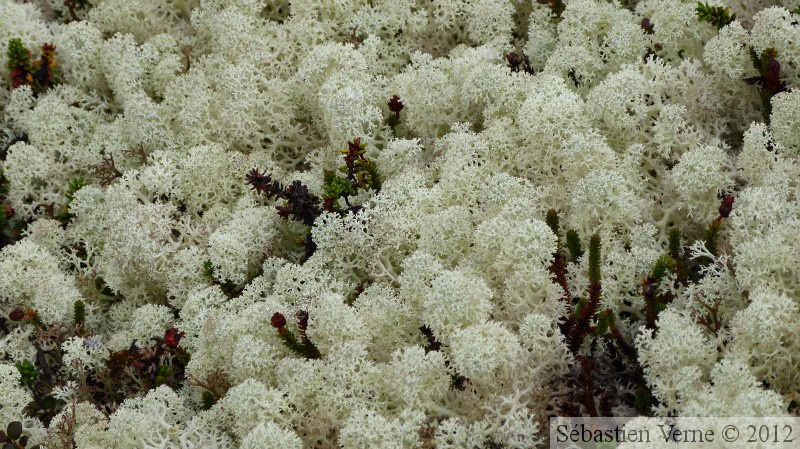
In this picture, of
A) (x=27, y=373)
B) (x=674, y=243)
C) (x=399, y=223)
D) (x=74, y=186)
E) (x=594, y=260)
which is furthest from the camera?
(x=74, y=186)

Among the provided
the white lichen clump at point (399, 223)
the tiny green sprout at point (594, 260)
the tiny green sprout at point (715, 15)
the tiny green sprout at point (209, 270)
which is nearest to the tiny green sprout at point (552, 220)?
the white lichen clump at point (399, 223)

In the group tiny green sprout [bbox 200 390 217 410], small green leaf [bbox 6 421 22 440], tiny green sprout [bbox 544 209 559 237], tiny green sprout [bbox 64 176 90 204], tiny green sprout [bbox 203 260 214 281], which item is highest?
tiny green sprout [bbox 64 176 90 204]

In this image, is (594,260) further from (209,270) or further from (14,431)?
(14,431)

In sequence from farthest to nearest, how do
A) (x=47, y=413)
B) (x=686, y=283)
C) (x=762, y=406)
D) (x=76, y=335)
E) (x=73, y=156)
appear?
(x=73, y=156) → (x=76, y=335) → (x=47, y=413) → (x=686, y=283) → (x=762, y=406)

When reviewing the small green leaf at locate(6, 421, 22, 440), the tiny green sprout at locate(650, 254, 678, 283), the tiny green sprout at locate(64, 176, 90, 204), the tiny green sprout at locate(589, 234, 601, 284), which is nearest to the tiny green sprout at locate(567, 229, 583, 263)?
the tiny green sprout at locate(589, 234, 601, 284)

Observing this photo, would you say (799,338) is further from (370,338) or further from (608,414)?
(370,338)

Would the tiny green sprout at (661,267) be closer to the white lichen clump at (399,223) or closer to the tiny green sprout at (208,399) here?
the white lichen clump at (399,223)

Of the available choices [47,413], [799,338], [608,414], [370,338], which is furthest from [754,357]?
[47,413]

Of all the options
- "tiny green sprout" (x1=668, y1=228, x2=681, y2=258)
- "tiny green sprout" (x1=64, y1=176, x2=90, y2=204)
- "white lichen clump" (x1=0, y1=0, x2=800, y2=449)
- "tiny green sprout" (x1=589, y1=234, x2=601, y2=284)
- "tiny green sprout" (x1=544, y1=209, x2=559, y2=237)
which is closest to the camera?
"white lichen clump" (x1=0, y1=0, x2=800, y2=449)

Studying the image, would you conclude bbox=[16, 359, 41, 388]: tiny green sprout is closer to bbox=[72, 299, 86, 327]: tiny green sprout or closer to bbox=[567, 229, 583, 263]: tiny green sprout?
bbox=[72, 299, 86, 327]: tiny green sprout

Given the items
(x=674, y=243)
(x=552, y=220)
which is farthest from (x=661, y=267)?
(x=552, y=220)

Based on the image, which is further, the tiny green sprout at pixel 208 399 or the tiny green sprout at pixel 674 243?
the tiny green sprout at pixel 208 399
